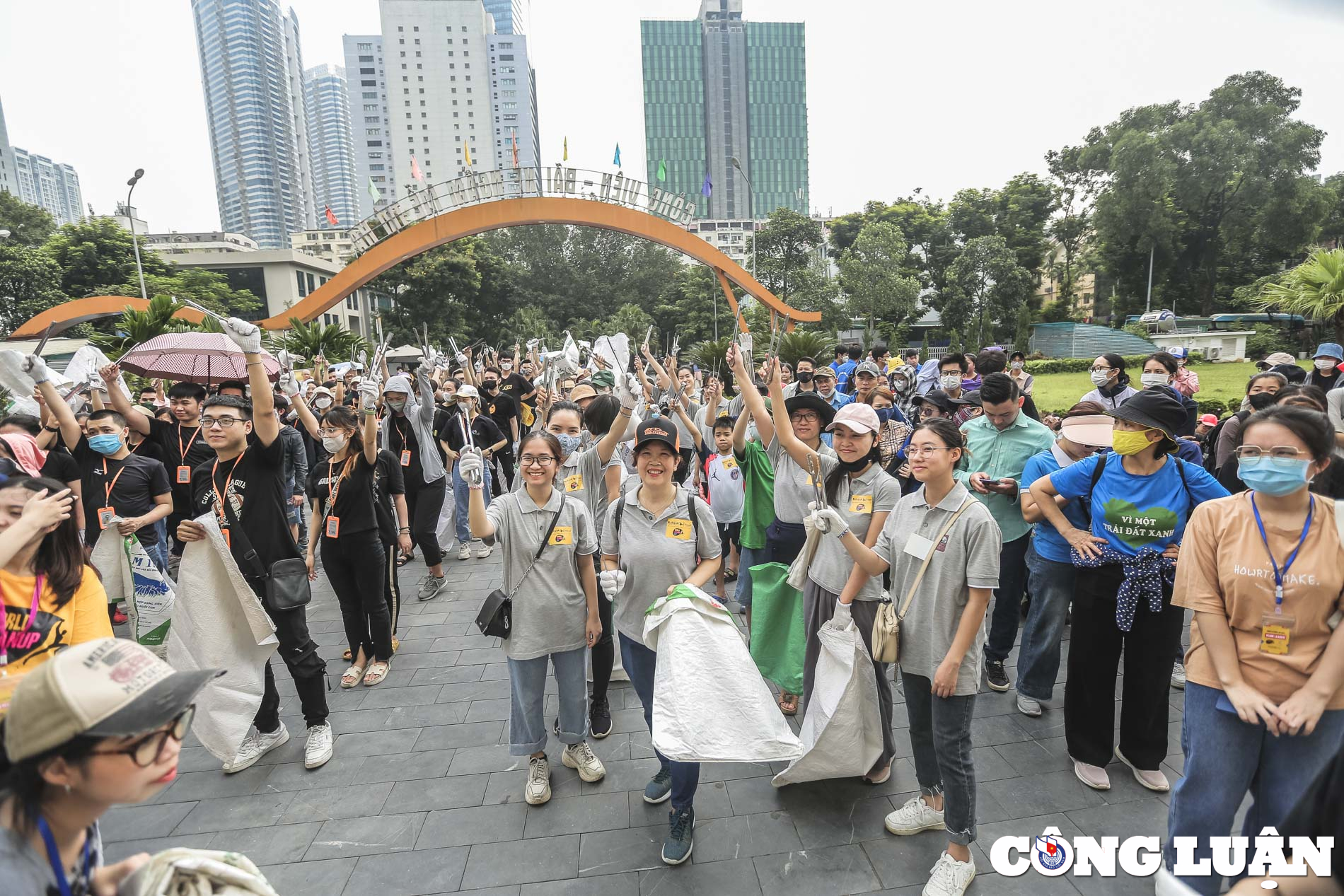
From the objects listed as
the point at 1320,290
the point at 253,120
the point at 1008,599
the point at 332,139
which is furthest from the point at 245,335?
the point at 332,139

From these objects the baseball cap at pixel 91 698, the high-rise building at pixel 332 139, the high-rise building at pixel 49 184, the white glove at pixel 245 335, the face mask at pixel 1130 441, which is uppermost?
the high-rise building at pixel 332 139

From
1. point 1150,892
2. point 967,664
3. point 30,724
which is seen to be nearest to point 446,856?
point 30,724

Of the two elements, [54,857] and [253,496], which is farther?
[253,496]

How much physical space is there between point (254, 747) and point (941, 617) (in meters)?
3.67

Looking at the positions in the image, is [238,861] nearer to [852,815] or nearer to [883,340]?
[852,815]

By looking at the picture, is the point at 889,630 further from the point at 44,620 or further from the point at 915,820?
the point at 44,620

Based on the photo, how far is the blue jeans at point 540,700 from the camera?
125 inches

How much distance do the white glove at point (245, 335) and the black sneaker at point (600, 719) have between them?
8.56ft

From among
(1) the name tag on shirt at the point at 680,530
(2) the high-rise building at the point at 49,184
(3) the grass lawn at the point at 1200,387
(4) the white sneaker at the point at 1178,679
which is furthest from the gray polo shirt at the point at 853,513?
(2) the high-rise building at the point at 49,184

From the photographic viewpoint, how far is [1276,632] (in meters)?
2.08

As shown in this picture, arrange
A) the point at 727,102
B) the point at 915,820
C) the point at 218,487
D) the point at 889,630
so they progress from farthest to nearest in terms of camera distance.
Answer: the point at 727,102
the point at 218,487
the point at 915,820
the point at 889,630

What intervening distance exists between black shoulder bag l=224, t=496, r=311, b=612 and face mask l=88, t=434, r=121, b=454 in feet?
6.07

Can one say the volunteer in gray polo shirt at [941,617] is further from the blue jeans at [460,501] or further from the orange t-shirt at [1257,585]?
the blue jeans at [460,501]

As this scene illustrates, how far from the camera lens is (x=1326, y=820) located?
4.62 ft
